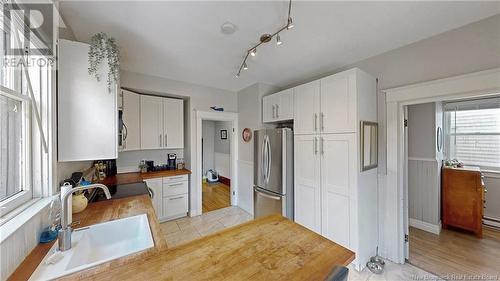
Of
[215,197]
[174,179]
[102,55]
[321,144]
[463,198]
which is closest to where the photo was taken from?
[102,55]

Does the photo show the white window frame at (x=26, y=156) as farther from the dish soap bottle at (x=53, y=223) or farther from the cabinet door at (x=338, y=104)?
the cabinet door at (x=338, y=104)

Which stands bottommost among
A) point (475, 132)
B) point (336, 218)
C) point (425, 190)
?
point (336, 218)

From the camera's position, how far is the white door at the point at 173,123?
3346 millimetres

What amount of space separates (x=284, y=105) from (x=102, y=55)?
2253 millimetres

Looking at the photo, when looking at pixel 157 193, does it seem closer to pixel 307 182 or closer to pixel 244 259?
pixel 307 182

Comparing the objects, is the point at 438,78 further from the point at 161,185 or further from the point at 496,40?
the point at 161,185

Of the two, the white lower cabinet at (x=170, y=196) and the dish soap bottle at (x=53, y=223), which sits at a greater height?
the dish soap bottle at (x=53, y=223)

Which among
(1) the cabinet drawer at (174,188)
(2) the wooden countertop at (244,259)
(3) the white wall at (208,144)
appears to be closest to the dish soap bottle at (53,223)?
(2) the wooden countertop at (244,259)

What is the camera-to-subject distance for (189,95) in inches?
133

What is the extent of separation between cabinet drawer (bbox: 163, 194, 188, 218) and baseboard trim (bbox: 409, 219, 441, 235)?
12.7 feet

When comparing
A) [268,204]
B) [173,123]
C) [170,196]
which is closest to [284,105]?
[268,204]

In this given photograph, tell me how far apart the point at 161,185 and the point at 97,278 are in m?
2.49

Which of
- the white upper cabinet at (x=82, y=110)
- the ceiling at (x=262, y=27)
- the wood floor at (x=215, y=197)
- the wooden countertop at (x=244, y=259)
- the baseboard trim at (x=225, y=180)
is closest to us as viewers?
the wooden countertop at (x=244, y=259)

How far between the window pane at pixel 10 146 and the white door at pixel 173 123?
7.42 ft
